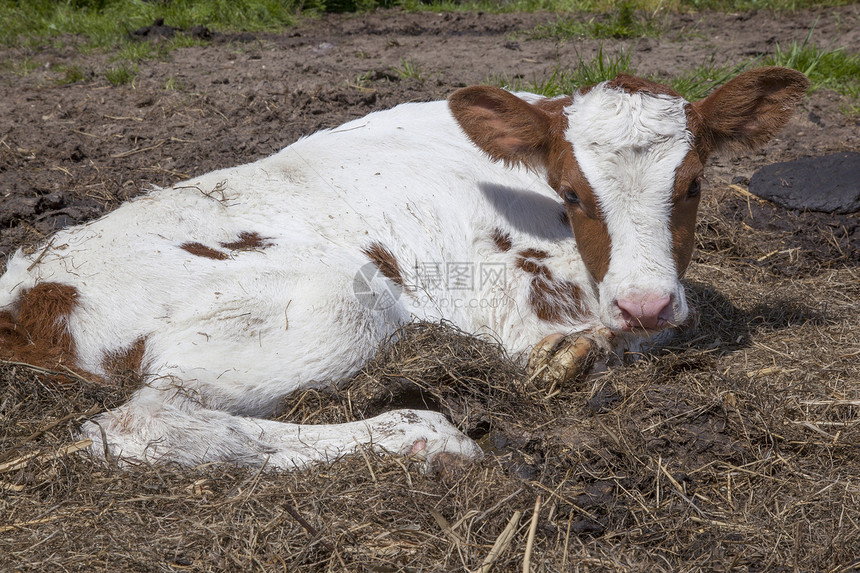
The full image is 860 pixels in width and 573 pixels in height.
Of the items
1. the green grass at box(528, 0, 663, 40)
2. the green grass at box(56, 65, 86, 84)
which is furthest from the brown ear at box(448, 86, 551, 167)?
the green grass at box(528, 0, 663, 40)

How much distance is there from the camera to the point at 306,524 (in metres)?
2.52

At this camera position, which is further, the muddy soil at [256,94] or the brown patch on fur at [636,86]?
the muddy soil at [256,94]

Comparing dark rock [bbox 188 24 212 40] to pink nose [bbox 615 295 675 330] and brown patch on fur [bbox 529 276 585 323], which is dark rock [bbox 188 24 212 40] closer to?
brown patch on fur [bbox 529 276 585 323]

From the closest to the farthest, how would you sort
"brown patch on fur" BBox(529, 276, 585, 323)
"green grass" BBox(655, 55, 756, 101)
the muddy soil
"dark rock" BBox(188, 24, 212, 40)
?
1. "brown patch on fur" BBox(529, 276, 585, 323)
2. the muddy soil
3. "green grass" BBox(655, 55, 756, 101)
4. "dark rock" BBox(188, 24, 212, 40)

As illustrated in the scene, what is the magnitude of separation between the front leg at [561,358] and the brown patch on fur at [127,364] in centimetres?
174

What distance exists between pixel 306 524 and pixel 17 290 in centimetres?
169

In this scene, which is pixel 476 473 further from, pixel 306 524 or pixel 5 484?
pixel 5 484

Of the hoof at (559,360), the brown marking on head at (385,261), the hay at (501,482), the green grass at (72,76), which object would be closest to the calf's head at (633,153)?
the hoof at (559,360)

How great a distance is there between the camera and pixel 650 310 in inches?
123

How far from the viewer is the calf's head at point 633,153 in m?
3.24

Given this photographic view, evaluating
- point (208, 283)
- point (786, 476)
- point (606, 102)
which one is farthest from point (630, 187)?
point (208, 283)

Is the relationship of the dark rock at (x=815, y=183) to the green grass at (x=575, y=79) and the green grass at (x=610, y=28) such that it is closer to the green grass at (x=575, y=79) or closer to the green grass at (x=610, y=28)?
the green grass at (x=575, y=79)

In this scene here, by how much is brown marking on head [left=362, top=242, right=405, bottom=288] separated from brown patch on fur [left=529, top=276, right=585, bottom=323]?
2.25 feet

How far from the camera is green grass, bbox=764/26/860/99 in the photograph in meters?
7.29
